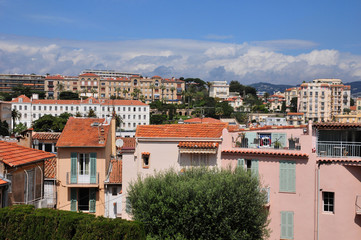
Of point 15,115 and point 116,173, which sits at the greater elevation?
point 15,115

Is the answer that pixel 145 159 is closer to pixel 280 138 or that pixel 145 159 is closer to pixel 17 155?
pixel 17 155

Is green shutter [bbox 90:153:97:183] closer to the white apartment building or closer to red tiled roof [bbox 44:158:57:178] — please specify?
red tiled roof [bbox 44:158:57:178]

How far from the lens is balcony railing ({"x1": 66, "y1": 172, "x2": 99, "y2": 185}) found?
25984 millimetres

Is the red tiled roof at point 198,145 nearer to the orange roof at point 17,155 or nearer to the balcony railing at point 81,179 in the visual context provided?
the balcony railing at point 81,179

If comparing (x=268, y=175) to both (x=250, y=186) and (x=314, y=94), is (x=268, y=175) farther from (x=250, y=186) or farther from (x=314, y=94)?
(x=314, y=94)

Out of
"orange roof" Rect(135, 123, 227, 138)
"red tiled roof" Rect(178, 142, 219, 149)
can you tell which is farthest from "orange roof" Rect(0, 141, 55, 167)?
"red tiled roof" Rect(178, 142, 219, 149)

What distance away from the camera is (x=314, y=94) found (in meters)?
194

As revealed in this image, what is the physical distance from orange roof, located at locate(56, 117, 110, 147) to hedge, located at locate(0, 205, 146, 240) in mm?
9998

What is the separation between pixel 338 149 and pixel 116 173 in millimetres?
13210

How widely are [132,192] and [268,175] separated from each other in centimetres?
699

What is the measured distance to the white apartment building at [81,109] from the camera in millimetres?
162625

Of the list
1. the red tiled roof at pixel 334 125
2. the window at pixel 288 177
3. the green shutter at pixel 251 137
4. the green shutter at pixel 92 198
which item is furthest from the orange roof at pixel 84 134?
the red tiled roof at pixel 334 125

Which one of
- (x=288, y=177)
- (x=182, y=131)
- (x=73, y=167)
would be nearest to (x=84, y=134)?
(x=73, y=167)

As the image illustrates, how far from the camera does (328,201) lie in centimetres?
2094
